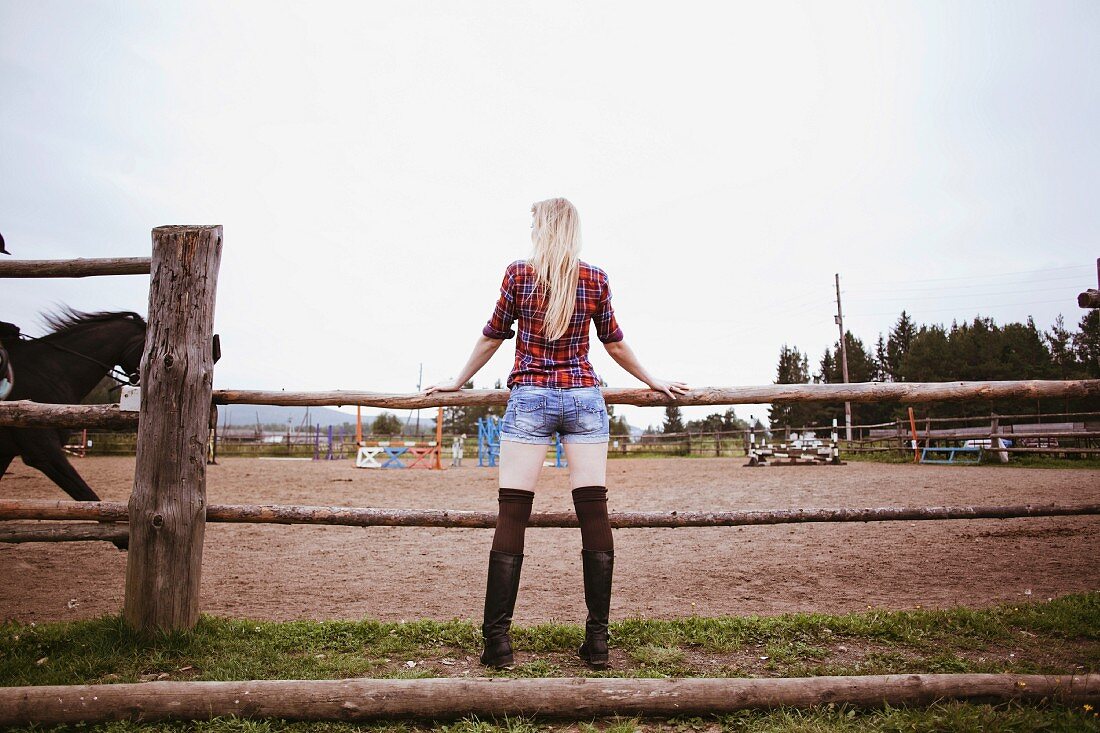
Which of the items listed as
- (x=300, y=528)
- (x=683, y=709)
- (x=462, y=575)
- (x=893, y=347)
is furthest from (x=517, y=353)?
(x=893, y=347)

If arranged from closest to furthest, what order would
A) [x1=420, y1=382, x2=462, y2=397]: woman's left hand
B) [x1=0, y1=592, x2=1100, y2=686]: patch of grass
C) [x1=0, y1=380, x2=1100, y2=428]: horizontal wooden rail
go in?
[x1=0, y1=592, x2=1100, y2=686]: patch of grass → [x1=420, y1=382, x2=462, y2=397]: woman's left hand → [x1=0, y1=380, x2=1100, y2=428]: horizontal wooden rail

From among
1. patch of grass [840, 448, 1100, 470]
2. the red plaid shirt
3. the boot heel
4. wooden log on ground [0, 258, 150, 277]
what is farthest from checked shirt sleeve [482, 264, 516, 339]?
patch of grass [840, 448, 1100, 470]

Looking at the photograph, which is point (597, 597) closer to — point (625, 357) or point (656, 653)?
point (656, 653)

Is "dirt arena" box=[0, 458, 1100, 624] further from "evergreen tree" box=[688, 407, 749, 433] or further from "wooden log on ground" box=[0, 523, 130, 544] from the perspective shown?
"evergreen tree" box=[688, 407, 749, 433]

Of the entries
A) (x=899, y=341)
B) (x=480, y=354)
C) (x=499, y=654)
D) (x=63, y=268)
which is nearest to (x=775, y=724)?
(x=499, y=654)

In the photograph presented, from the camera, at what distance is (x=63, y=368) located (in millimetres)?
5504

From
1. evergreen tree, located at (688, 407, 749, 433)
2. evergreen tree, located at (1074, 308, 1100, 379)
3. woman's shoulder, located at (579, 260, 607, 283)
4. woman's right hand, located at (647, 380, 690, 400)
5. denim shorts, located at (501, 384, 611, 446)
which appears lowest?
evergreen tree, located at (688, 407, 749, 433)

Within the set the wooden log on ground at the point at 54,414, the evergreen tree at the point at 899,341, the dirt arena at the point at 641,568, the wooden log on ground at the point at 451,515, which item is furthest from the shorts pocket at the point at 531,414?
the evergreen tree at the point at 899,341

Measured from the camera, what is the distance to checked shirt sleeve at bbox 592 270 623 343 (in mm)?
2758

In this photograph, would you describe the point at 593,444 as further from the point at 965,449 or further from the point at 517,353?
the point at 965,449

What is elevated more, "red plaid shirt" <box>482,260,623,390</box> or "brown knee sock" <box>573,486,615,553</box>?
"red plaid shirt" <box>482,260,623,390</box>

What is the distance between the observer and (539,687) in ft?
7.20

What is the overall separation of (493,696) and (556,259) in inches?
65.2

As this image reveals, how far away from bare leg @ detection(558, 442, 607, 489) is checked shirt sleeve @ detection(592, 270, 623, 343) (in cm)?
50
